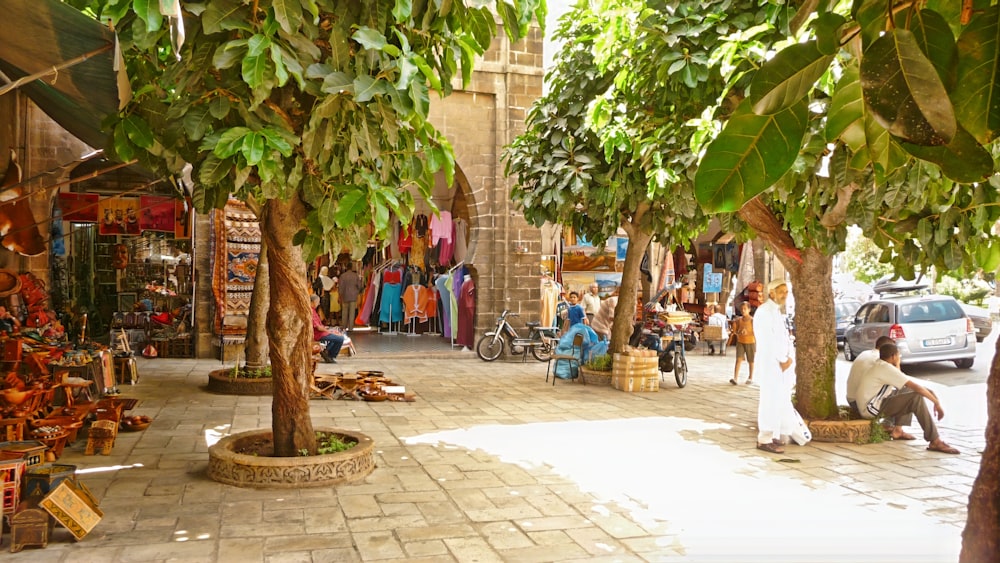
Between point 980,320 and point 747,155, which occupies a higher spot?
point 747,155

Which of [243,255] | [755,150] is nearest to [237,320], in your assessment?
[243,255]

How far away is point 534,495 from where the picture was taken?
5.70 meters

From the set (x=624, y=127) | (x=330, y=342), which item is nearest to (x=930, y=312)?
(x=624, y=127)

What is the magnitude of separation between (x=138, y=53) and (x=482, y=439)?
4.64 m

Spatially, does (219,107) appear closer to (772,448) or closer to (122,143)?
(122,143)

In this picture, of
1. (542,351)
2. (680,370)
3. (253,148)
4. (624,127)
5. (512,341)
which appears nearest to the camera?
(253,148)

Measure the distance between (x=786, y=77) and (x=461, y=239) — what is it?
1623cm

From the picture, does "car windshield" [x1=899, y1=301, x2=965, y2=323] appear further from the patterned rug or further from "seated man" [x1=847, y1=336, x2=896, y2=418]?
the patterned rug

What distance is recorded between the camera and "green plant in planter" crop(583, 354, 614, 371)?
12.0 metres

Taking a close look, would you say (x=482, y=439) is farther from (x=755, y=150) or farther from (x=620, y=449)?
(x=755, y=150)

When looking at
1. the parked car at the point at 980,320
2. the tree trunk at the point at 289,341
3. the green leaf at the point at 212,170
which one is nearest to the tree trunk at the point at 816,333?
the tree trunk at the point at 289,341

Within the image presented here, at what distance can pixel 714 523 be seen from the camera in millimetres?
5137

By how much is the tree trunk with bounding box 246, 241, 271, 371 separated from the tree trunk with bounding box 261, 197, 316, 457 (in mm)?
3832

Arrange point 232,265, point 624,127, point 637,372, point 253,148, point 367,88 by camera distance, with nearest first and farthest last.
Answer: point 367,88, point 253,148, point 624,127, point 637,372, point 232,265
